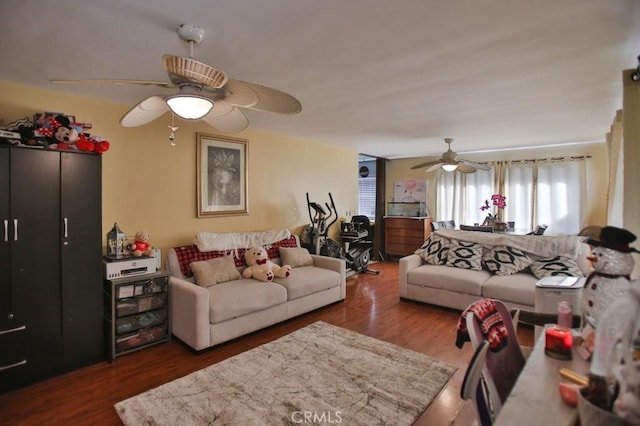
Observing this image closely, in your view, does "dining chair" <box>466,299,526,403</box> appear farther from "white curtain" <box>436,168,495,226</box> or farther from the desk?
"white curtain" <box>436,168,495,226</box>

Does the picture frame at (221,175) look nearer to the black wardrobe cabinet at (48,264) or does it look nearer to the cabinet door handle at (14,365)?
the black wardrobe cabinet at (48,264)

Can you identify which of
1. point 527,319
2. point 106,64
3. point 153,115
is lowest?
point 527,319

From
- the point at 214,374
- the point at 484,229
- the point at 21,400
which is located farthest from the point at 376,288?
the point at 21,400

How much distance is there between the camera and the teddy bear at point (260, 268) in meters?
3.58

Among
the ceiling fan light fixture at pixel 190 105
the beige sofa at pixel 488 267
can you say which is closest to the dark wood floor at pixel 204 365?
the beige sofa at pixel 488 267

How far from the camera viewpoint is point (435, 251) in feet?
14.7

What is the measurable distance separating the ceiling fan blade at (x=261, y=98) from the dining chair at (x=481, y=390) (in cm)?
147

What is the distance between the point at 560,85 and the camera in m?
2.71

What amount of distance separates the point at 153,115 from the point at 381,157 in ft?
18.7

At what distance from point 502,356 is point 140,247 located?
295 cm

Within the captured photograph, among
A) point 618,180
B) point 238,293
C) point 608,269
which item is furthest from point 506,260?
point 238,293

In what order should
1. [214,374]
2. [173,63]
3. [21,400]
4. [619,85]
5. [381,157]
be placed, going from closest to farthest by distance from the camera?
1. [173,63]
2. [21,400]
3. [214,374]
4. [619,85]
5. [381,157]

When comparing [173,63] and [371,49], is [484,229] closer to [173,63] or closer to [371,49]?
[371,49]

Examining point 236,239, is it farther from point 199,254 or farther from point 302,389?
point 302,389
